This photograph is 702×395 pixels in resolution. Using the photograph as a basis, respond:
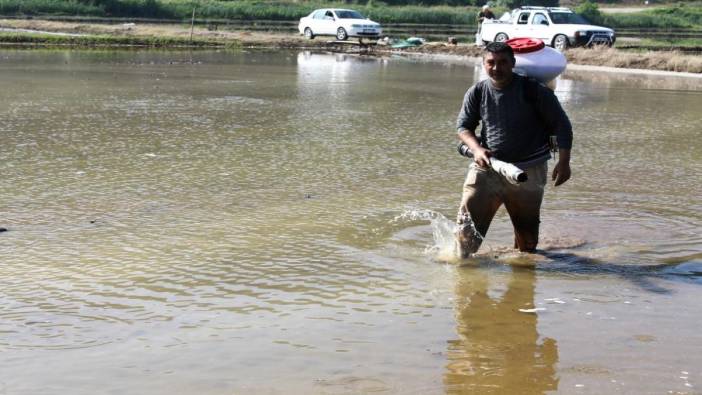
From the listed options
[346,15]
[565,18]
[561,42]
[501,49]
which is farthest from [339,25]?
[501,49]

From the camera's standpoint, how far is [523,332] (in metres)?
5.29

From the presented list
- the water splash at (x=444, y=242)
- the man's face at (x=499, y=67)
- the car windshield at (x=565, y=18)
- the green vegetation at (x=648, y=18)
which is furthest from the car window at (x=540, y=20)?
the man's face at (x=499, y=67)

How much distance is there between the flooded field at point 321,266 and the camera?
15.5 ft

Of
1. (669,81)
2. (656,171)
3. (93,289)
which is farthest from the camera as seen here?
(669,81)

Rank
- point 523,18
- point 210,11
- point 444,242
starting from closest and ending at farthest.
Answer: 1. point 444,242
2. point 523,18
3. point 210,11

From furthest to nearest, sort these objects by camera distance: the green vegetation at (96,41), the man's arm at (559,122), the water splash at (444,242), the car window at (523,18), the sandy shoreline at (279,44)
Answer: the green vegetation at (96,41)
the car window at (523,18)
the sandy shoreline at (279,44)
the water splash at (444,242)
the man's arm at (559,122)

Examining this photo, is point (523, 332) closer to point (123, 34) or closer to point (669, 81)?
point (669, 81)

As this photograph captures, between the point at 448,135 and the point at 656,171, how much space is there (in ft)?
10.8

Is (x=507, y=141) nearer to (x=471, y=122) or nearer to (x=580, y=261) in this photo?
(x=471, y=122)

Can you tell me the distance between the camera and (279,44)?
37312 mm

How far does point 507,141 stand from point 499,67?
520 mm

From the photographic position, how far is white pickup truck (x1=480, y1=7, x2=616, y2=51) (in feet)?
101

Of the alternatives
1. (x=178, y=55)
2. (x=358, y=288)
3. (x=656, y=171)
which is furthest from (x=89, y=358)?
(x=178, y=55)

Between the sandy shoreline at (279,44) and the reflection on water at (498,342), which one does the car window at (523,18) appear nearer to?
the sandy shoreline at (279,44)
